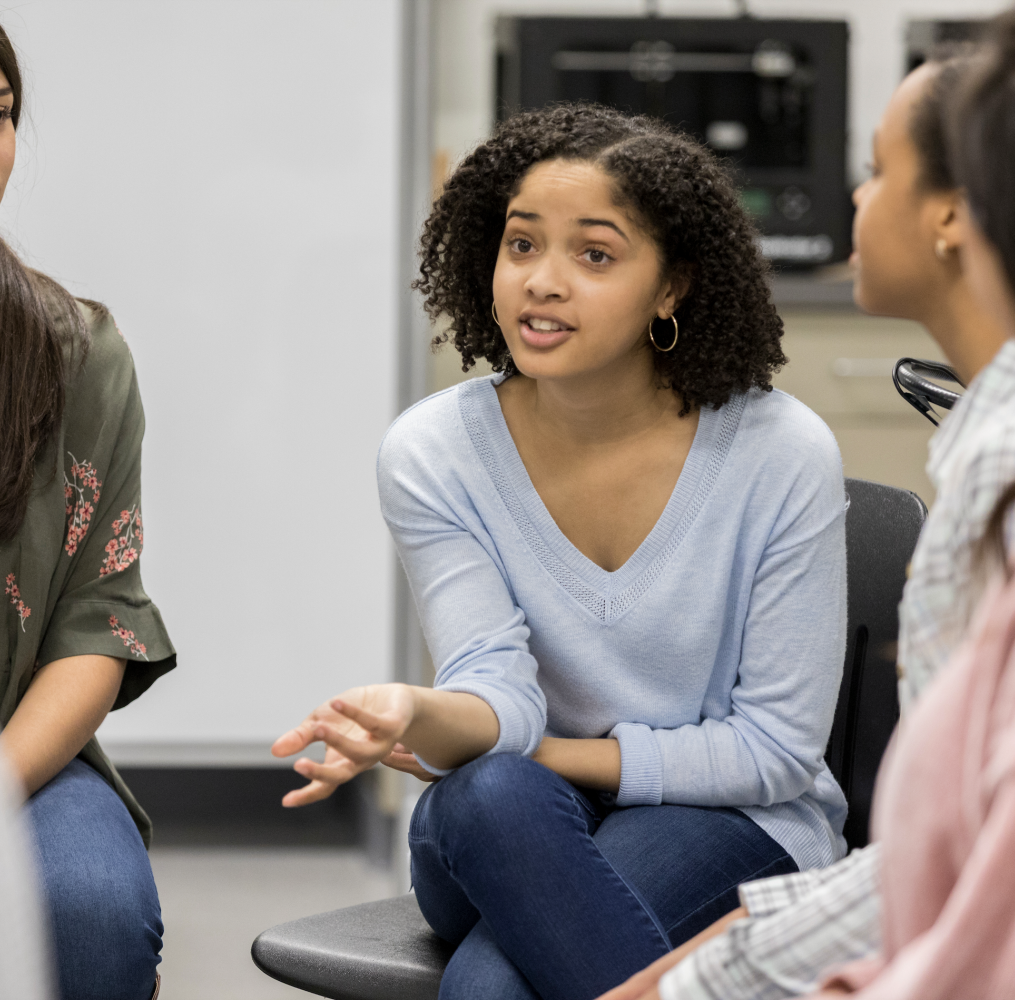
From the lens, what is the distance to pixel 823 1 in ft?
10.1

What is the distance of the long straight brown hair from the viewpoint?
1157mm

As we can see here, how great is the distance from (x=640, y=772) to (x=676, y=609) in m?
0.15

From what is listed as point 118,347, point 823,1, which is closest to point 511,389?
point 118,347

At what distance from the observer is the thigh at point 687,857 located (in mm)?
999

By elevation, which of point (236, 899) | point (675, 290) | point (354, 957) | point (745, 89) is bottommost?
point (236, 899)

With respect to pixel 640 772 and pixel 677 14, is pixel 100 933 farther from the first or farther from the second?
pixel 677 14

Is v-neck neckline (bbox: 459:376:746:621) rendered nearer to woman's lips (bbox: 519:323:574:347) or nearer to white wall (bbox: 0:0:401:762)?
woman's lips (bbox: 519:323:574:347)

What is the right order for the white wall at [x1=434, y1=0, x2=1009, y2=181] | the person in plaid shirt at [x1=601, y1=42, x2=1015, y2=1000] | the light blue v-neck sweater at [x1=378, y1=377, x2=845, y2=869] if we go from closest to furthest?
1. the person in plaid shirt at [x1=601, y1=42, x2=1015, y2=1000]
2. the light blue v-neck sweater at [x1=378, y1=377, x2=845, y2=869]
3. the white wall at [x1=434, y1=0, x2=1009, y2=181]

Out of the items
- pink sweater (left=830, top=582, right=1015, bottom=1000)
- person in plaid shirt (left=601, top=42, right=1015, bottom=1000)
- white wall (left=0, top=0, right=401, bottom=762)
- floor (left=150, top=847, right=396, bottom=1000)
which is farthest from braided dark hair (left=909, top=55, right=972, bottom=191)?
white wall (left=0, top=0, right=401, bottom=762)

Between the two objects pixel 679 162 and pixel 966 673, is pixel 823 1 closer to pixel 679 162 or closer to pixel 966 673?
pixel 679 162

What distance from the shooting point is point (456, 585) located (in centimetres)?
116

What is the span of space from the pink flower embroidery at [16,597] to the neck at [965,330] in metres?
0.81

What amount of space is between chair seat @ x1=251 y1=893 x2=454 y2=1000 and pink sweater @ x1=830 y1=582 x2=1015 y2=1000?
488mm

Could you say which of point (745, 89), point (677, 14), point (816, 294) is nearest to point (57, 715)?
point (816, 294)
